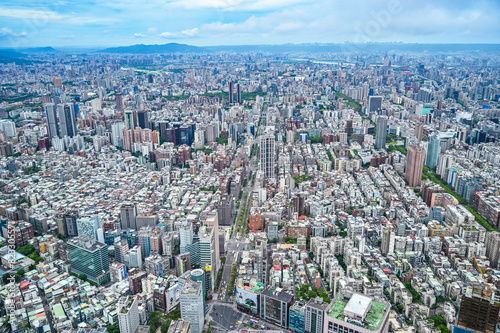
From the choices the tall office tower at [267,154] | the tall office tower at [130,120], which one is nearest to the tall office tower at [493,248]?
the tall office tower at [267,154]

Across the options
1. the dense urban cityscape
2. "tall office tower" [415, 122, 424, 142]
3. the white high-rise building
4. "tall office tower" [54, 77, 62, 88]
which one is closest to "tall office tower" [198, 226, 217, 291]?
the dense urban cityscape

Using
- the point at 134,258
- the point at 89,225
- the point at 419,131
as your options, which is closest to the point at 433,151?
the point at 419,131

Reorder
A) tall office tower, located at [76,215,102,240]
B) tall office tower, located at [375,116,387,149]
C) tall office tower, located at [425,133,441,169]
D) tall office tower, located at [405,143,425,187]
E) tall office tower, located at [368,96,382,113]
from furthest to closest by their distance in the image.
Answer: tall office tower, located at [368,96,382,113], tall office tower, located at [375,116,387,149], tall office tower, located at [425,133,441,169], tall office tower, located at [405,143,425,187], tall office tower, located at [76,215,102,240]

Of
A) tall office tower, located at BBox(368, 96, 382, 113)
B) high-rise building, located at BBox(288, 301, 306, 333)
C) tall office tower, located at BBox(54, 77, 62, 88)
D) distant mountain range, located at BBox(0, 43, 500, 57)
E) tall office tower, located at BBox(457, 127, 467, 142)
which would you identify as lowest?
high-rise building, located at BBox(288, 301, 306, 333)

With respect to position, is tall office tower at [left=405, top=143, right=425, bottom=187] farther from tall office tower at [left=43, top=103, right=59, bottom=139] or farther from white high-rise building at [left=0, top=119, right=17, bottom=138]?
white high-rise building at [left=0, top=119, right=17, bottom=138]

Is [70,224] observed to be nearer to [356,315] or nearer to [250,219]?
[250,219]
